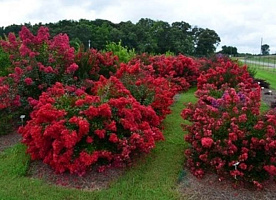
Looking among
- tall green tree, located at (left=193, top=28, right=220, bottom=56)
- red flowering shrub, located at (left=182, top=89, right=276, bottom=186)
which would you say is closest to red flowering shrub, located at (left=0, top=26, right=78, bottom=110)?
red flowering shrub, located at (left=182, top=89, right=276, bottom=186)

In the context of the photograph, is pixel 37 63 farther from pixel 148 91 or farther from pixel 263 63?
pixel 263 63

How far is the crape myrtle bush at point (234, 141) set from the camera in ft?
16.0

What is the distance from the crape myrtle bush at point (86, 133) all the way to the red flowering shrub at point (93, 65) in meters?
3.25

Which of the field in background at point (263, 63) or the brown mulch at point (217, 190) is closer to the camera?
the brown mulch at point (217, 190)

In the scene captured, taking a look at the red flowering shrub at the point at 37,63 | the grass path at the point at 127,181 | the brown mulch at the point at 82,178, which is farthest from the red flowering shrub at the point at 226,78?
the brown mulch at the point at 82,178

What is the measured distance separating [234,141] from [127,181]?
5.46 ft

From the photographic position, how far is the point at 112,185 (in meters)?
5.03

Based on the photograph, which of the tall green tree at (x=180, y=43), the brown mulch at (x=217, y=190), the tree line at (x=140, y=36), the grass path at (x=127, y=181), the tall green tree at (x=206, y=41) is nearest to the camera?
the brown mulch at (x=217, y=190)

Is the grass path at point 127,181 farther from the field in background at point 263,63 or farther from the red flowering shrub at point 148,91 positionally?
the field in background at point 263,63

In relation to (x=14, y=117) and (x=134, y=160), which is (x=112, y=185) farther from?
(x=14, y=117)

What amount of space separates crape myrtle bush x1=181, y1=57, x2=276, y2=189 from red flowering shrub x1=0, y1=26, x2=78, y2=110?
357 cm

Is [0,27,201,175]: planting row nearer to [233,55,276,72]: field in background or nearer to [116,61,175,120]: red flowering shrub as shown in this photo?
[116,61,175,120]: red flowering shrub

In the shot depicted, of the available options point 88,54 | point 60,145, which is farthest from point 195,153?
point 88,54

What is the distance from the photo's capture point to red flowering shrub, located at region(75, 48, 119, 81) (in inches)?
362
